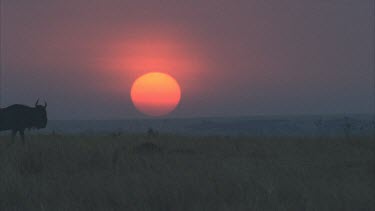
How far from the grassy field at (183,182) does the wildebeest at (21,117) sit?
230 inches

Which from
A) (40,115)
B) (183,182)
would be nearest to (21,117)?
(40,115)

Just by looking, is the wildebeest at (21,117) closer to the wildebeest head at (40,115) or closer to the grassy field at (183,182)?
the wildebeest head at (40,115)

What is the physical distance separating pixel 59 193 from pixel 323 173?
6.13 meters

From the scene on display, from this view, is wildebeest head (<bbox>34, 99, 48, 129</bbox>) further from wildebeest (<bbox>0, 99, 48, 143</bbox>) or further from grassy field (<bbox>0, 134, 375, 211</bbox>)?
grassy field (<bbox>0, 134, 375, 211</bbox>)

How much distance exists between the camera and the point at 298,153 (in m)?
16.1

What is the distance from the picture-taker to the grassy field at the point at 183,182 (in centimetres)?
771

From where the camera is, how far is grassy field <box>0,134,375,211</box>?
771 cm

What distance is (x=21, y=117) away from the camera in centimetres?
2048

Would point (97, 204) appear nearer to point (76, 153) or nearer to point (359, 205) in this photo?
point (359, 205)

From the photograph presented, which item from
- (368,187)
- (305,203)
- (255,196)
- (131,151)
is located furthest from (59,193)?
(131,151)

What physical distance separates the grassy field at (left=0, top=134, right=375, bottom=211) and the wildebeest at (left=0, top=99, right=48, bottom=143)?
583 cm

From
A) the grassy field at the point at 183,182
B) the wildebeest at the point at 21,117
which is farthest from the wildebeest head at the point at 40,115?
the grassy field at the point at 183,182

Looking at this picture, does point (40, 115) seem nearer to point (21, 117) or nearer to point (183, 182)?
point (21, 117)

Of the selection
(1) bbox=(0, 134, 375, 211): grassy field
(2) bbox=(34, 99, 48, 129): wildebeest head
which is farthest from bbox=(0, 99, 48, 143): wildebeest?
(1) bbox=(0, 134, 375, 211): grassy field
